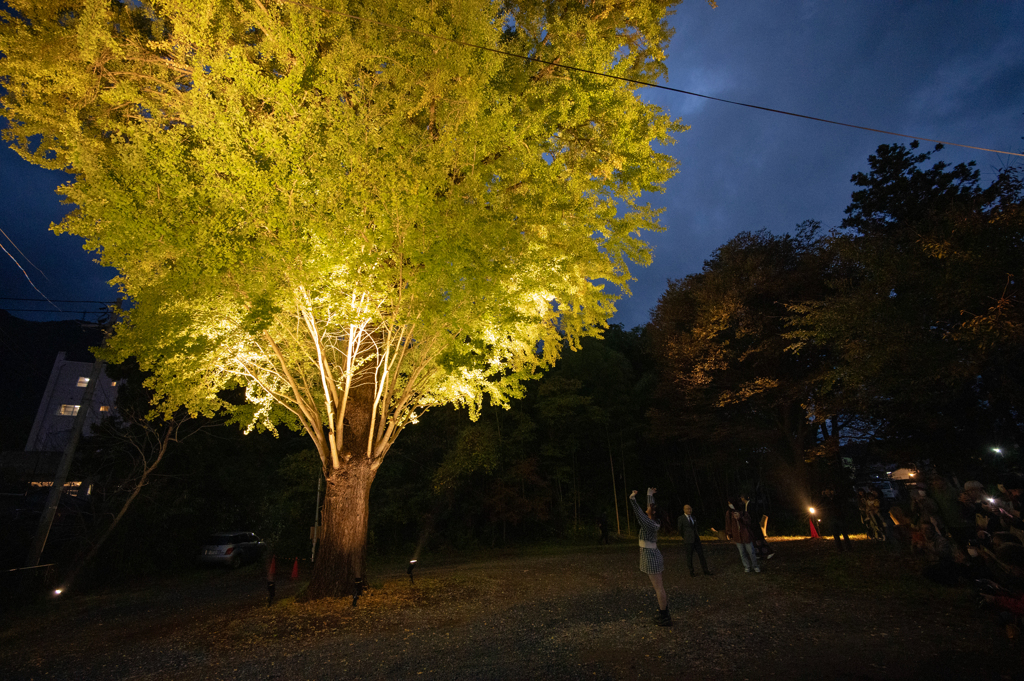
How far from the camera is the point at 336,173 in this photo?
20.2 ft

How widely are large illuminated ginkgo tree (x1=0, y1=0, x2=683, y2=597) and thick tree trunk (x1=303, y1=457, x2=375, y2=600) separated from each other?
0.14ft

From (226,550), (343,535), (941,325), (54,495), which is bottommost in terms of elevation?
(226,550)

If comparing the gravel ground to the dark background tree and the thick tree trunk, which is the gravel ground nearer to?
the thick tree trunk

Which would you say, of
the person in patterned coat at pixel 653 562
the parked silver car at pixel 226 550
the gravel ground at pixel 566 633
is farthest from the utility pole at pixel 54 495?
the person in patterned coat at pixel 653 562

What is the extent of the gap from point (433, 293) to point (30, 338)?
112 meters

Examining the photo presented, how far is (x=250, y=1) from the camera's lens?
6.81 meters

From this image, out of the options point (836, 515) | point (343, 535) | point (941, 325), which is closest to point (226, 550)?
point (343, 535)

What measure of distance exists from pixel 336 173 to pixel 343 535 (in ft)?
20.8

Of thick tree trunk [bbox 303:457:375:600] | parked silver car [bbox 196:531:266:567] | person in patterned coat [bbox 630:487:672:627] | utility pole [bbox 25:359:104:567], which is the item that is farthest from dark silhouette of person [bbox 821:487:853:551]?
parked silver car [bbox 196:531:266:567]

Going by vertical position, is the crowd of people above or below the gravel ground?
above

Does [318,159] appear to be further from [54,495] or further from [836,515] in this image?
[836,515]

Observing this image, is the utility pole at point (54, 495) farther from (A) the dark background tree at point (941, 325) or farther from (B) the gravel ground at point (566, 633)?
(A) the dark background tree at point (941, 325)

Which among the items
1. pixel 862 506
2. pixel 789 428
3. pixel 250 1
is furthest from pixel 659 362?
pixel 250 1

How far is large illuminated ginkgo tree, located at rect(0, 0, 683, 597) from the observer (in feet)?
20.0
